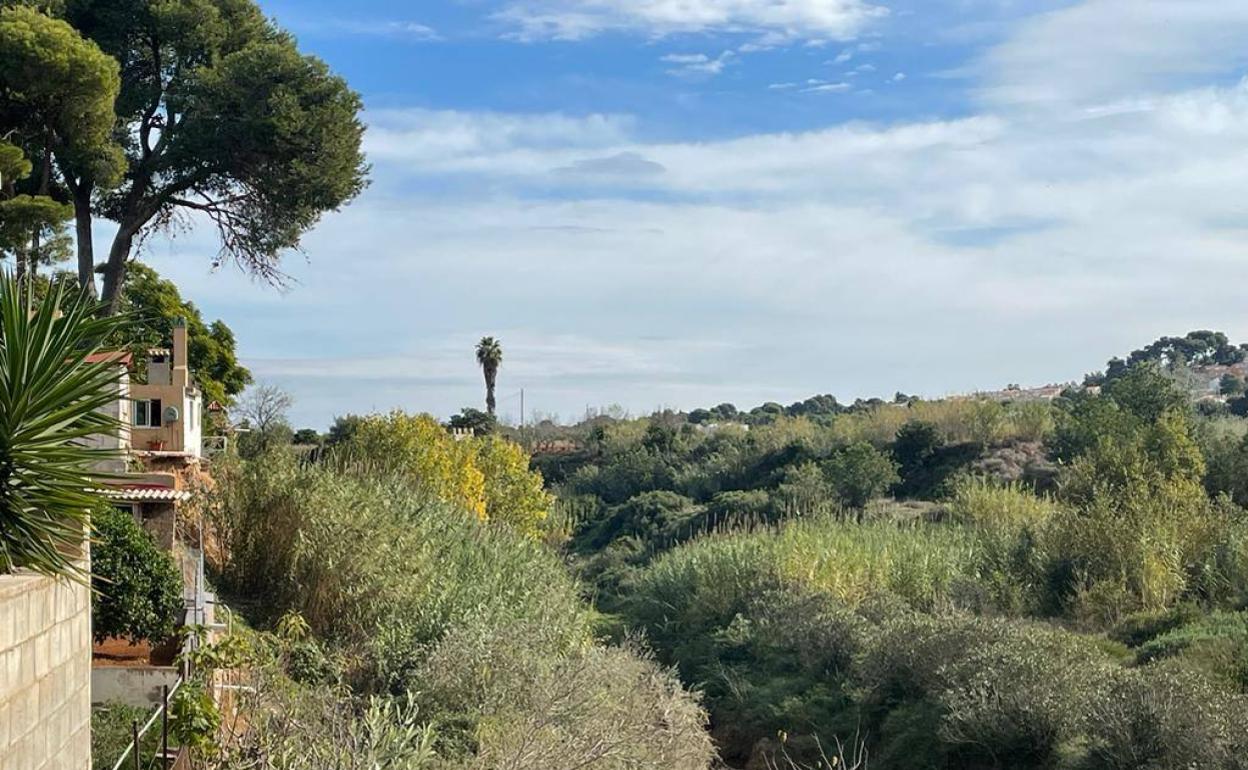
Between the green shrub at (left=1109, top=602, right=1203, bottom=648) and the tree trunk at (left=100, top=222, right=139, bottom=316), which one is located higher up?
the tree trunk at (left=100, top=222, right=139, bottom=316)

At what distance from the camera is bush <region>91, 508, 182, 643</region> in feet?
34.1

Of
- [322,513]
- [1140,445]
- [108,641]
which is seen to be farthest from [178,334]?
[1140,445]

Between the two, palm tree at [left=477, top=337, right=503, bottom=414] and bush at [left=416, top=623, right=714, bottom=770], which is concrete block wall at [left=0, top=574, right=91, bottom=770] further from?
palm tree at [left=477, top=337, right=503, bottom=414]

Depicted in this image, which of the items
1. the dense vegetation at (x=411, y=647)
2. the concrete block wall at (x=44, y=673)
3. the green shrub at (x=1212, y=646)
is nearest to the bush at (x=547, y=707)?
the dense vegetation at (x=411, y=647)

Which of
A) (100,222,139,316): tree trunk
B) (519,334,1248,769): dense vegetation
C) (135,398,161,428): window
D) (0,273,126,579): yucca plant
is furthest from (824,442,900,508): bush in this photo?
(0,273,126,579): yucca plant

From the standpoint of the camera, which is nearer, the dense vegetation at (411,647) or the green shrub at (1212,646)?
the dense vegetation at (411,647)

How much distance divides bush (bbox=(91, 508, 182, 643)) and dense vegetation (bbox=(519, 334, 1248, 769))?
628 cm

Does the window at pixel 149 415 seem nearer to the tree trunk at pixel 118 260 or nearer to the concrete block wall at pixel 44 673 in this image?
the tree trunk at pixel 118 260

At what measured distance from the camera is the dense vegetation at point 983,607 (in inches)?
524

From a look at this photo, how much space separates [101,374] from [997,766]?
10549mm

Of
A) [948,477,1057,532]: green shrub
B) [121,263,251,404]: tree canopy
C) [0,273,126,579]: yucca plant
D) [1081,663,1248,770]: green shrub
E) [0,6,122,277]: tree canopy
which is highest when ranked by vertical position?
[0,6,122,277]: tree canopy

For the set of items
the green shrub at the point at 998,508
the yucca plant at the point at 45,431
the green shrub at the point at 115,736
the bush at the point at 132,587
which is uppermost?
the yucca plant at the point at 45,431

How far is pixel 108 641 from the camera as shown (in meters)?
11.7

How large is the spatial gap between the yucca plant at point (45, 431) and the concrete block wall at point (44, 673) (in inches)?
8.5
